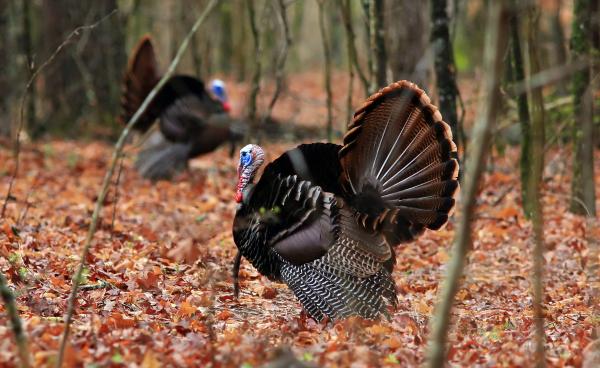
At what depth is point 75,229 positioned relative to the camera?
842 centimetres

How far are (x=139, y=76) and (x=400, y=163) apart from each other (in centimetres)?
703

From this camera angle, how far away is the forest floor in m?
4.55

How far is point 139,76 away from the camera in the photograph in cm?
1208

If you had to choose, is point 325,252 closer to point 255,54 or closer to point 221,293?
point 221,293

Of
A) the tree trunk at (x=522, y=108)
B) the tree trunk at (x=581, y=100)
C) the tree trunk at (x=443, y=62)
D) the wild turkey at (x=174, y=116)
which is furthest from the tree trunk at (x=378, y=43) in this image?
the wild turkey at (x=174, y=116)

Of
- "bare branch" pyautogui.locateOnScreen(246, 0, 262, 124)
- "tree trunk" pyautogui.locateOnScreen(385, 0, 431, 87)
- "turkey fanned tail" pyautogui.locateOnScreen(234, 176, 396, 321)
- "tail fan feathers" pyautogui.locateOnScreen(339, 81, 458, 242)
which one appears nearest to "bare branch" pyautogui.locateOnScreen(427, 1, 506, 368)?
"tail fan feathers" pyautogui.locateOnScreen(339, 81, 458, 242)

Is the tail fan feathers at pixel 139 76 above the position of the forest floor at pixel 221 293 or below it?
above

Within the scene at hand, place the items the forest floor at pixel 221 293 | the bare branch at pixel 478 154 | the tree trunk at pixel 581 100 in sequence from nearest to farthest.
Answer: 1. the bare branch at pixel 478 154
2. the forest floor at pixel 221 293
3. the tree trunk at pixel 581 100

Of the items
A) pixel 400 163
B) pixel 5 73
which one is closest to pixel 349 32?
pixel 400 163

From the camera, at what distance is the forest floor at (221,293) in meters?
4.55

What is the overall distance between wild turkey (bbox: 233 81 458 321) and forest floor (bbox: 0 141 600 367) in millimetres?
270

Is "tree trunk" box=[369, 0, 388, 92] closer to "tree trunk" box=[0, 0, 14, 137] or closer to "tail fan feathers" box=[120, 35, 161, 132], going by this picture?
"tail fan feathers" box=[120, 35, 161, 132]

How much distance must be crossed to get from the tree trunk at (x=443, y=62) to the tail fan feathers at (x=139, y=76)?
461 centimetres

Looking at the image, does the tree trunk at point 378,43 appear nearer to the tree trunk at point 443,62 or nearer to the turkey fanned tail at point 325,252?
the tree trunk at point 443,62
